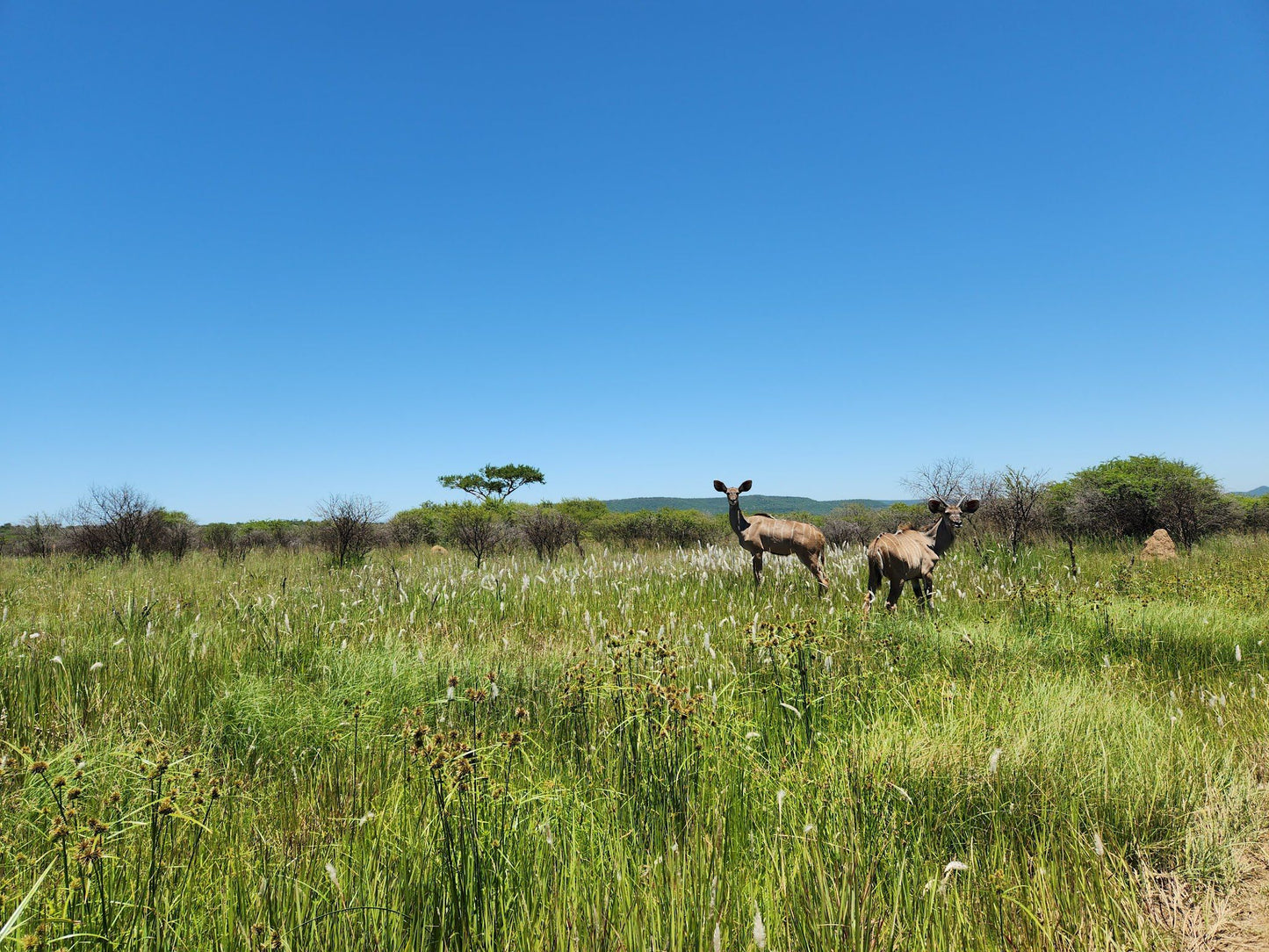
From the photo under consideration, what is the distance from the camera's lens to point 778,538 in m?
10.3

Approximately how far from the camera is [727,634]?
6781 mm

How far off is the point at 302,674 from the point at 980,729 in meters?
5.00

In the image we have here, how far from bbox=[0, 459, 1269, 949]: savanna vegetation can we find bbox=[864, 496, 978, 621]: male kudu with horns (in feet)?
2.05

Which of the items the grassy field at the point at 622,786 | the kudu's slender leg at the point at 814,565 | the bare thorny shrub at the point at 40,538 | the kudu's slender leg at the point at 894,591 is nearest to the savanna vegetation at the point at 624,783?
the grassy field at the point at 622,786

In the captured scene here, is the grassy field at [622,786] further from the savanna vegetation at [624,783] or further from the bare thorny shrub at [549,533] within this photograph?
the bare thorny shrub at [549,533]

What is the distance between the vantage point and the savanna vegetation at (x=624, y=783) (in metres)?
2.11

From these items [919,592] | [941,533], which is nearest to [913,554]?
[919,592]

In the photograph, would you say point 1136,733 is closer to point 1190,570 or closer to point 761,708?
point 761,708

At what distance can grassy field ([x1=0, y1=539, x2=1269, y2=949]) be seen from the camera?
82.8 inches

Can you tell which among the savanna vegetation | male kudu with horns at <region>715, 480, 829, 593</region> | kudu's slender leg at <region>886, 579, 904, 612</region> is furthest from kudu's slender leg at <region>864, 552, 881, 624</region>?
male kudu with horns at <region>715, 480, 829, 593</region>

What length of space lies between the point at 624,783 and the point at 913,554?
5.60 m

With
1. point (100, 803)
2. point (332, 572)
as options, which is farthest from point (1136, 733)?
point (332, 572)

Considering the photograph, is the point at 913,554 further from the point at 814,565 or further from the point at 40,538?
the point at 40,538

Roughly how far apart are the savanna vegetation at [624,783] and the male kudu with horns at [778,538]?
305cm
